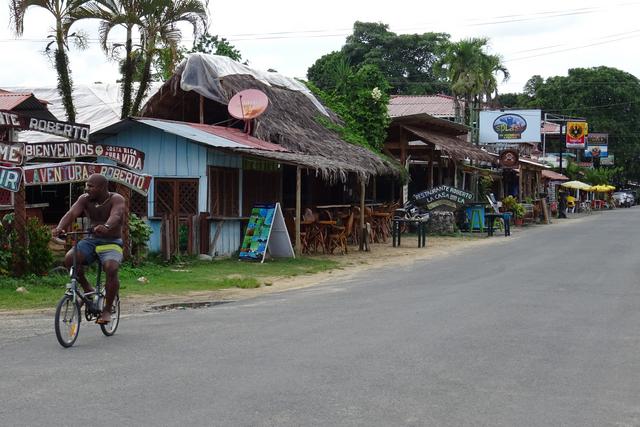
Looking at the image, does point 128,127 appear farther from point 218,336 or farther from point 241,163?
point 218,336

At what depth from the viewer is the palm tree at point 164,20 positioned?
21.3 metres

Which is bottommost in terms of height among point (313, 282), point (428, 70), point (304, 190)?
point (313, 282)

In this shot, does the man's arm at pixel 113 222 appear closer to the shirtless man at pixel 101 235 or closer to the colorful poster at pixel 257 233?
the shirtless man at pixel 101 235

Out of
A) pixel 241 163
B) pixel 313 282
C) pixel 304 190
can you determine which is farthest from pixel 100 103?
pixel 313 282

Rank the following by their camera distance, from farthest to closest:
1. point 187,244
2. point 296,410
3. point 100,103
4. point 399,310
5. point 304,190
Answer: point 100,103
point 304,190
point 187,244
point 399,310
point 296,410

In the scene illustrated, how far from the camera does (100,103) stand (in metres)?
27.5

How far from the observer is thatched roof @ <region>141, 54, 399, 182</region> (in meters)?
21.7

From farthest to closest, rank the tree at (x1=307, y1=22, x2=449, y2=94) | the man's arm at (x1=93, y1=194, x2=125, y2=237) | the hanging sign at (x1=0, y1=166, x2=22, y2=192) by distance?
the tree at (x1=307, y1=22, x2=449, y2=94), the hanging sign at (x1=0, y1=166, x2=22, y2=192), the man's arm at (x1=93, y1=194, x2=125, y2=237)

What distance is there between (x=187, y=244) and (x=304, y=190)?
7259mm

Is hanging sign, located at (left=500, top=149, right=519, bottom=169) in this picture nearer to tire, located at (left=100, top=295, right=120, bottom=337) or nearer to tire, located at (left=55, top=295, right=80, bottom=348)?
tire, located at (left=100, top=295, right=120, bottom=337)

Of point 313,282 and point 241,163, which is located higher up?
point 241,163

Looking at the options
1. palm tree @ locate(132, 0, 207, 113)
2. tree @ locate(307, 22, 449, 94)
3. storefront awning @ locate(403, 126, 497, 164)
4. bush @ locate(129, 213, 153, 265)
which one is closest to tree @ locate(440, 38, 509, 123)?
storefront awning @ locate(403, 126, 497, 164)

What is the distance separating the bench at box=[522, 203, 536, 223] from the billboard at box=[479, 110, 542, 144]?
591cm

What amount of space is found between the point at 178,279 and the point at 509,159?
27.0 m
